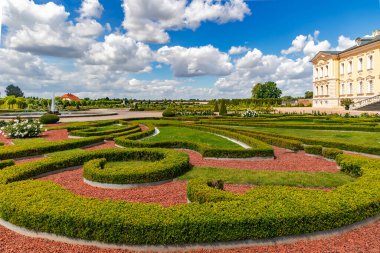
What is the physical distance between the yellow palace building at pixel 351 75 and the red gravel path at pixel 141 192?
1632 inches

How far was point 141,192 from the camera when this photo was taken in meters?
7.25

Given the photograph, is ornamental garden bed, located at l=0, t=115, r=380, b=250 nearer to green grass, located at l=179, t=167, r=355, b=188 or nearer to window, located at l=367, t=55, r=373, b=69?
green grass, located at l=179, t=167, r=355, b=188

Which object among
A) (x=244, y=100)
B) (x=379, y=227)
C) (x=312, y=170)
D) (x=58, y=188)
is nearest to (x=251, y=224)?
(x=379, y=227)

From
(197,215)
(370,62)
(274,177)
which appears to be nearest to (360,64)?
(370,62)

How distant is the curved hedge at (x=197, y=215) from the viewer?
14.9 feet

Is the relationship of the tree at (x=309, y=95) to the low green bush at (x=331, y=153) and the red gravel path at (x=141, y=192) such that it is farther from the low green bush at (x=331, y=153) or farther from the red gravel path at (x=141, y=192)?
the red gravel path at (x=141, y=192)

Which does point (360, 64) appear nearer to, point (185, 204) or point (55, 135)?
point (55, 135)

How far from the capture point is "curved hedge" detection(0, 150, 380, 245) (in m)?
4.53

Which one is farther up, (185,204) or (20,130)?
(20,130)

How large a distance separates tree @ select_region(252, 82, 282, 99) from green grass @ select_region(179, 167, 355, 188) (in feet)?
308

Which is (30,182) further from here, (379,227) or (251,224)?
(379,227)

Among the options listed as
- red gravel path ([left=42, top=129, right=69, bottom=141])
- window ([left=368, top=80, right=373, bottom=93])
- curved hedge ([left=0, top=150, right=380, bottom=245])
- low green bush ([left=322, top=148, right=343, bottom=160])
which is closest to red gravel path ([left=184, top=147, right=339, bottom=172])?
low green bush ([left=322, top=148, right=343, bottom=160])

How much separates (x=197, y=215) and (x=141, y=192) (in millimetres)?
2927

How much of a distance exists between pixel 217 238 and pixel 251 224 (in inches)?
22.5
